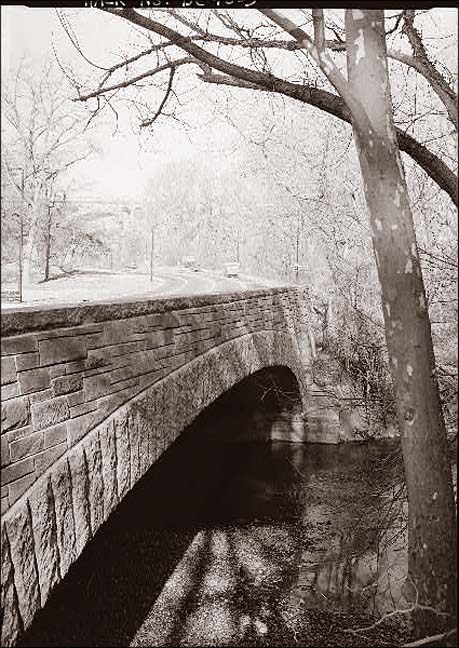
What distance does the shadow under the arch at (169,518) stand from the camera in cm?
678

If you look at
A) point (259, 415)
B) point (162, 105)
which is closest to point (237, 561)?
point (162, 105)

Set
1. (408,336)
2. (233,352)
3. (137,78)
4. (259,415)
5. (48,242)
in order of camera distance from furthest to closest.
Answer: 1. (259,415)
2. (233,352)
3. (137,78)
4. (48,242)
5. (408,336)

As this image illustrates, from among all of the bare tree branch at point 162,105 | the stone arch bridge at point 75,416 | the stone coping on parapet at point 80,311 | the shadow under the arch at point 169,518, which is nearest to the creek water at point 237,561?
the shadow under the arch at point 169,518

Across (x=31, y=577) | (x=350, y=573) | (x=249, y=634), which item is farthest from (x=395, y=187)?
(x=350, y=573)

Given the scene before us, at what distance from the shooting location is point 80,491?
3.91 meters

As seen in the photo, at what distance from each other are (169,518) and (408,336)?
7973 mm

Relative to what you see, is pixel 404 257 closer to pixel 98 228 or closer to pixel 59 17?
pixel 98 228

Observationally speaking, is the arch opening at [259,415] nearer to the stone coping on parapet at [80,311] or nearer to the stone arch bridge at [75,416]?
the stone coping on parapet at [80,311]

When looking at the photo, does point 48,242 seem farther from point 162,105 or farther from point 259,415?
point 259,415

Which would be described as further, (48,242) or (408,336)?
(48,242)

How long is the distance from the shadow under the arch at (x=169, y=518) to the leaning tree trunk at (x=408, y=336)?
2253mm

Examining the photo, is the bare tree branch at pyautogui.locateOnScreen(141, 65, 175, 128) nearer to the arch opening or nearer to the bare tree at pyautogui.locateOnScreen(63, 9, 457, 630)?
the bare tree at pyautogui.locateOnScreen(63, 9, 457, 630)

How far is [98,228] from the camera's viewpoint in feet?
16.1

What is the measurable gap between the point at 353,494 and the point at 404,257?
8.97 metres
